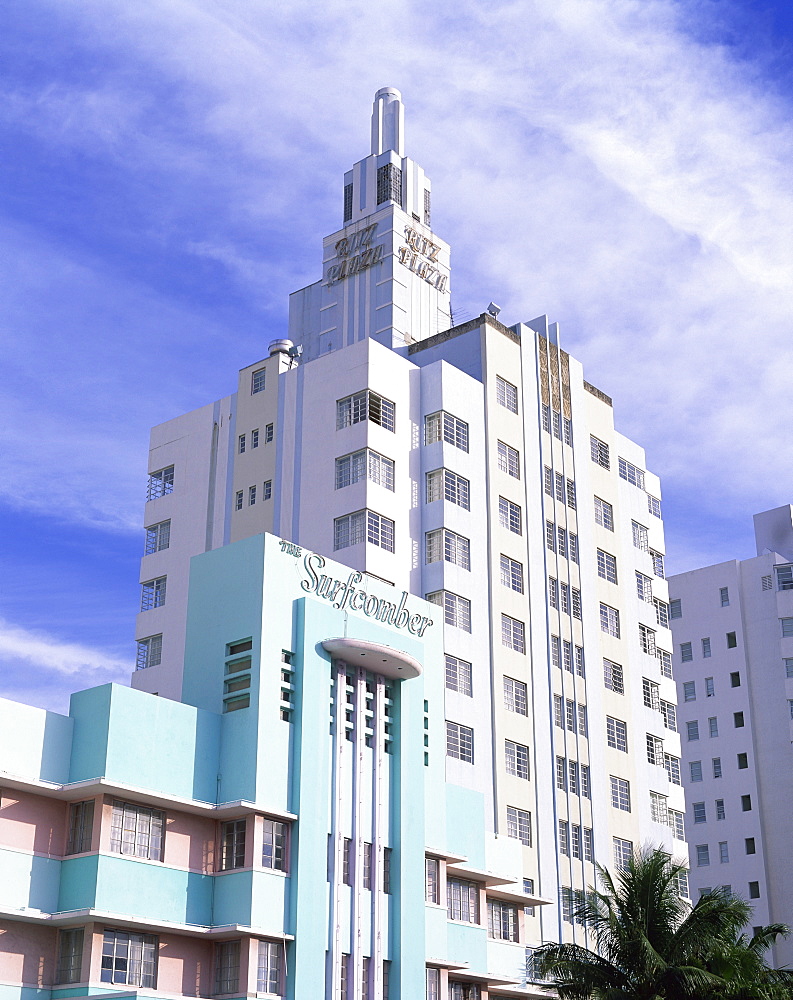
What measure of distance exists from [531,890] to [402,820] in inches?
664

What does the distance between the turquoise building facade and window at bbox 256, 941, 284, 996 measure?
0.22 ft

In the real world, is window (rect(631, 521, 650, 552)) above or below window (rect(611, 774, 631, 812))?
above

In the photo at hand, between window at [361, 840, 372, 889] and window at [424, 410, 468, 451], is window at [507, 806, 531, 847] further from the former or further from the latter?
window at [424, 410, 468, 451]

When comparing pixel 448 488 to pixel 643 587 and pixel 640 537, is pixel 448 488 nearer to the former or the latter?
pixel 643 587

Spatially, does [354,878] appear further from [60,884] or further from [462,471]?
[462,471]

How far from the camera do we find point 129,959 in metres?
39.4

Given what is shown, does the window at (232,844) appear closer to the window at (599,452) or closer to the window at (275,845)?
the window at (275,845)

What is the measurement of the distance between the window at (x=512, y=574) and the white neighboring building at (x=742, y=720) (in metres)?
37.0

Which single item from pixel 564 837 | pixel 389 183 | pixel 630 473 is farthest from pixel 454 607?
pixel 389 183

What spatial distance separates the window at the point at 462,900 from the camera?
51656 millimetres

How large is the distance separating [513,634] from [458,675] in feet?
18.7

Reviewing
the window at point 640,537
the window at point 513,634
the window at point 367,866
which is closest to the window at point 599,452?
the window at point 640,537

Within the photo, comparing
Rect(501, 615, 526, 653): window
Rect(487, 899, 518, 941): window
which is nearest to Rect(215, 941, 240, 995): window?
Rect(487, 899, 518, 941): window

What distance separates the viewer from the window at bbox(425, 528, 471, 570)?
209 ft
